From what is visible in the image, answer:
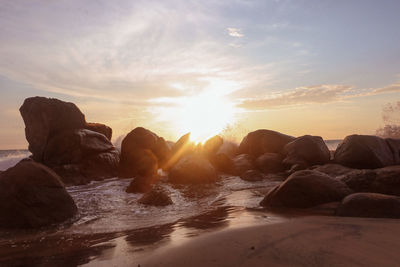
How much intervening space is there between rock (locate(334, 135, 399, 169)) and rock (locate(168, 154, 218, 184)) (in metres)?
4.80

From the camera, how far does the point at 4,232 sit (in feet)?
15.1

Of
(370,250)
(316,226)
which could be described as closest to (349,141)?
(316,226)

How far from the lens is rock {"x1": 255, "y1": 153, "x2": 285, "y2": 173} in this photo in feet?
38.0

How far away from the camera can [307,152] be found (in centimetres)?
1130

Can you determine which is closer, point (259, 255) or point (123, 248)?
point (259, 255)

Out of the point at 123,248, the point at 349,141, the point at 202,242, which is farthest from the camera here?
the point at 349,141

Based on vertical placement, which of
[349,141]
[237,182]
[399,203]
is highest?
[349,141]

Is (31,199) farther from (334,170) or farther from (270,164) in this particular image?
(270,164)

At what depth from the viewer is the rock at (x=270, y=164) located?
11.6 metres

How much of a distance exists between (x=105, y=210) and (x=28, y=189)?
1635 mm

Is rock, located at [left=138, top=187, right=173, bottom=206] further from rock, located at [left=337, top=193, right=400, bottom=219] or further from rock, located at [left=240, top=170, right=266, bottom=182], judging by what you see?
rock, located at [left=240, top=170, right=266, bottom=182]

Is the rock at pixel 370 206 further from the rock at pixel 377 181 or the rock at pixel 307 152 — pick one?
the rock at pixel 307 152

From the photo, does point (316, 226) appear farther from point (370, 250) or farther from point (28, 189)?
point (28, 189)

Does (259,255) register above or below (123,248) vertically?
above
